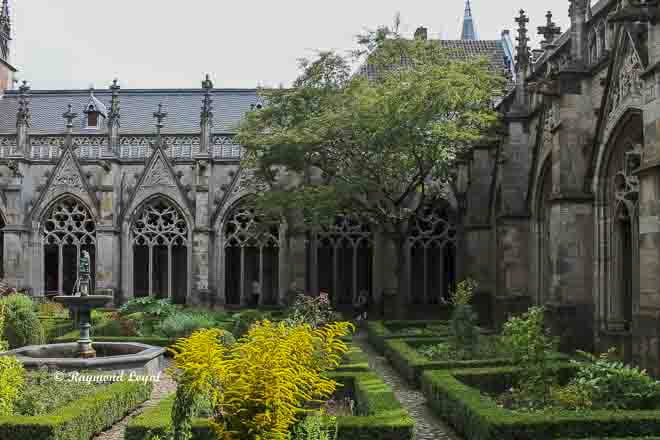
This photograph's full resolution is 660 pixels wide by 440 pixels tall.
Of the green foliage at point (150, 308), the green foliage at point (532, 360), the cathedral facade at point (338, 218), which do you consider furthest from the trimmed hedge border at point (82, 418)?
the green foliage at point (150, 308)

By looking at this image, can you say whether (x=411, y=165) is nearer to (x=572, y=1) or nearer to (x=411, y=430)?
(x=572, y=1)

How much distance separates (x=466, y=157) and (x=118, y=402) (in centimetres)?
1437

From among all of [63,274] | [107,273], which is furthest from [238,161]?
[63,274]

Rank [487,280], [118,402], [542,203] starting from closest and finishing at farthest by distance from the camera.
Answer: [118,402], [542,203], [487,280]

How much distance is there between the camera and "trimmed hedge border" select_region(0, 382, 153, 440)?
7.35 m

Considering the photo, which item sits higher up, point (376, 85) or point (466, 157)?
point (376, 85)

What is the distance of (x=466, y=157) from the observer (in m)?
21.4

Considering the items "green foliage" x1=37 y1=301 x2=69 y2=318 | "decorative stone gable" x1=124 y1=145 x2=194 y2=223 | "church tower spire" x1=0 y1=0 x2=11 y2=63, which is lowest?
"green foliage" x1=37 y1=301 x2=69 y2=318

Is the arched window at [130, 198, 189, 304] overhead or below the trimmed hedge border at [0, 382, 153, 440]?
overhead

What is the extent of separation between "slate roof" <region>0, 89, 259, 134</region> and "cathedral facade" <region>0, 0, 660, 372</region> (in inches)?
3.1

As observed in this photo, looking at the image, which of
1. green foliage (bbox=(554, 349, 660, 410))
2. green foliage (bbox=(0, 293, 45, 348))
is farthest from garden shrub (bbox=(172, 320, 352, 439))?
green foliage (bbox=(0, 293, 45, 348))

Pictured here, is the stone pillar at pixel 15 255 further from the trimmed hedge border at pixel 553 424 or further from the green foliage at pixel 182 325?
the trimmed hedge border at pixel 553 424

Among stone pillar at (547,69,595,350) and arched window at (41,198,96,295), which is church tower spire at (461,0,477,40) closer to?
arched window at (41,198,96,295)

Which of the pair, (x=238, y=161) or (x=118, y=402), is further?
(x=238, y=161)
